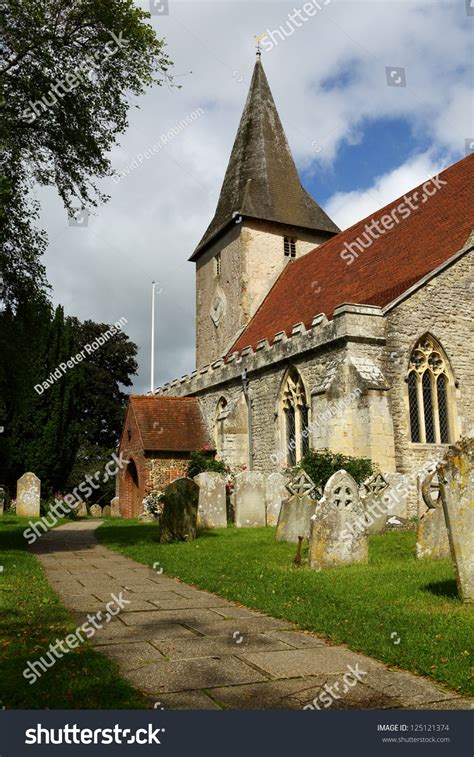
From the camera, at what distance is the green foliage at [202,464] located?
60.0 feet

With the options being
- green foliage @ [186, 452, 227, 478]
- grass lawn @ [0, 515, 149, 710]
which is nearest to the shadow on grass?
grass lawn @ [0, 515, 149, 710]

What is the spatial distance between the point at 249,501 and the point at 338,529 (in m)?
6.07

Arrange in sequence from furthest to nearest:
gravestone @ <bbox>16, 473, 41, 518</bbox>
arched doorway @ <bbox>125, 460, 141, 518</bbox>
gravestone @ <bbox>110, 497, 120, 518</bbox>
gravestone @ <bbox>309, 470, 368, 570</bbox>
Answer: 1. gravestone @ <bbox>110, 497, 120, 518</bbox>
2. arched doorway @ <bbox>125, 460, 141, 518</bbox>
3. gravestone @ <bbox>16, 473, 41, 518</bbox>
4. gravestone @ <bbox>309, 470, 368, 570</bbox>

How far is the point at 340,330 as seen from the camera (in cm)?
1374

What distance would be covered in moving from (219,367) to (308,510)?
11106 mm

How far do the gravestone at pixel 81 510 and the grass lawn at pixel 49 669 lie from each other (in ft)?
64.4

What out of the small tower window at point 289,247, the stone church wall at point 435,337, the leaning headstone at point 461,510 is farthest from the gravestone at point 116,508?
the leaning headstone at point 461,510

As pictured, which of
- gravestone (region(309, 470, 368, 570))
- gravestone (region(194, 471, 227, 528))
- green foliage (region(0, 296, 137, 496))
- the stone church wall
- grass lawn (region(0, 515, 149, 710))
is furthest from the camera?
the stone church wall

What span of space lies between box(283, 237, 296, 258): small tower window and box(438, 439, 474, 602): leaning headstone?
2121cm

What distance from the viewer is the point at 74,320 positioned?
1538 inches

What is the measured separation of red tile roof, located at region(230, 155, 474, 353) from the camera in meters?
15.3

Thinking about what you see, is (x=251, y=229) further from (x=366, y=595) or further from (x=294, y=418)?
(x=366, y=595)

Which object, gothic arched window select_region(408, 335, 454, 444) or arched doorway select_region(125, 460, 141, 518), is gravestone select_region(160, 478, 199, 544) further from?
arched doorway select_region(125, 460, 141, 518)

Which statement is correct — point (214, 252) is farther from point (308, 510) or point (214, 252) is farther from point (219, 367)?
point (308, 510)
